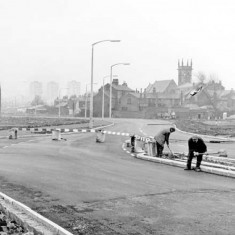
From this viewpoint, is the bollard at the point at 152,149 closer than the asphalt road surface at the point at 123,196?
No

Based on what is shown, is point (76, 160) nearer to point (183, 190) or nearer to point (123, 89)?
point (183, 190)

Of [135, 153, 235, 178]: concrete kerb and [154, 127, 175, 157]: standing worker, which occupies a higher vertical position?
[154, 127, 175, 157]: standing worker

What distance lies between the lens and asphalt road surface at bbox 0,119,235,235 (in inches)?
275

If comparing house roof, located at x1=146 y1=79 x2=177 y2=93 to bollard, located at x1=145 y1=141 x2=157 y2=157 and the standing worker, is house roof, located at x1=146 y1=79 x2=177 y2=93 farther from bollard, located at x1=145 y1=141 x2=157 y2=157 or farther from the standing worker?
the standing worker

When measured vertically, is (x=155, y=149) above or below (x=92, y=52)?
below

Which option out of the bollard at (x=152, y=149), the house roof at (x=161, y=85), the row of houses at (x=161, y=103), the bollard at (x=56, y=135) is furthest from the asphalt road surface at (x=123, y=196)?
the house roof at (x=161, y=85)

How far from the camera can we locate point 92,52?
44781 millimetres

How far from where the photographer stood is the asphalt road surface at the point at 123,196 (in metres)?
6.98

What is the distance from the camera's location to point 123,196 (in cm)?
929

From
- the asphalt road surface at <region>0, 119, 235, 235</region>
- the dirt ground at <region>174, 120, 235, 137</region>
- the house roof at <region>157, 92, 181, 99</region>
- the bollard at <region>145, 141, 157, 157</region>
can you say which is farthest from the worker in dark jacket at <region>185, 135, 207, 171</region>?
the house roof at <region>157, 92, 181, 99</region>

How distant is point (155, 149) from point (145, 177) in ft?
18.5

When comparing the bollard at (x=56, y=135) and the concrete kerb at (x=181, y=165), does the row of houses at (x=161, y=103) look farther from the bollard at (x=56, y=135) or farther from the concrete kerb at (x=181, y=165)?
the concrete kerb at (x=181, y=165)

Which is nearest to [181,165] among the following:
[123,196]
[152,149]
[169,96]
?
[152,149]

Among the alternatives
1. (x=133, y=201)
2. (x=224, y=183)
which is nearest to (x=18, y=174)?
(x=133, y=201)
